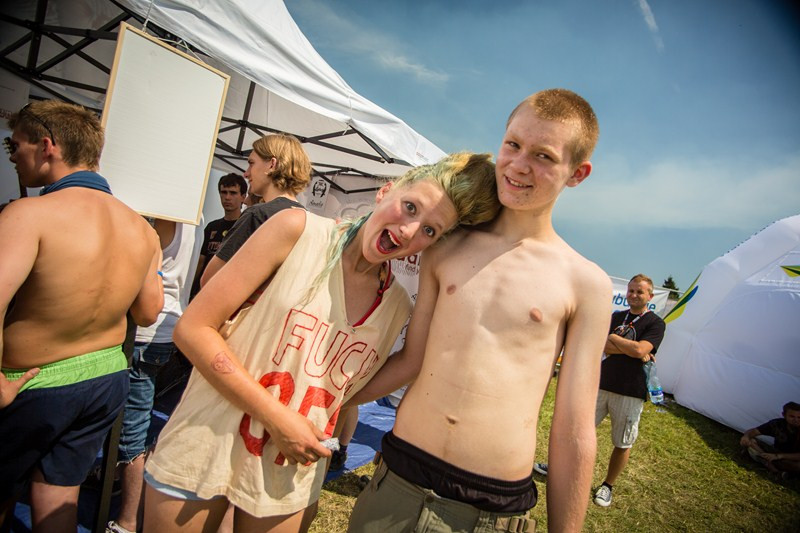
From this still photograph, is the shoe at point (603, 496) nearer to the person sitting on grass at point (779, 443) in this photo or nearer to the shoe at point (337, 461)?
the shoe at point (337, 461)

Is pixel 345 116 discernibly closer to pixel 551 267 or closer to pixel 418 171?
pixel 418 171

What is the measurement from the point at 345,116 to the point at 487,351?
3.59 m

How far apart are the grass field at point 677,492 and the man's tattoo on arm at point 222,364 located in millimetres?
2460

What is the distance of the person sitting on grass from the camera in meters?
6.11

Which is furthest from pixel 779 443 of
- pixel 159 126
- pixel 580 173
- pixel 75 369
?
pixel 159 126

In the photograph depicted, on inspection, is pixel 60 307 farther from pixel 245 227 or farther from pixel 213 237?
pixel 213 237

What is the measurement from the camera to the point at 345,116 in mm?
4270

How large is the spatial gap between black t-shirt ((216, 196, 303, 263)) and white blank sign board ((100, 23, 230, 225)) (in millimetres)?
277

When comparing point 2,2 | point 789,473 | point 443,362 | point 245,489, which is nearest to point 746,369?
point 789,473

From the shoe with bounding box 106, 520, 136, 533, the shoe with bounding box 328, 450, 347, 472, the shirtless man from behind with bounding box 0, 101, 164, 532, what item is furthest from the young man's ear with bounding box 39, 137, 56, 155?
the shoe with bounding box 328, 450, 347, 472

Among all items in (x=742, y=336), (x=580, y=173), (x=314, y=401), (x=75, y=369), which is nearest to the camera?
(x=314, y=401)

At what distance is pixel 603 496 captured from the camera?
4.31m

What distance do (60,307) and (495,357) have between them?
1.80m

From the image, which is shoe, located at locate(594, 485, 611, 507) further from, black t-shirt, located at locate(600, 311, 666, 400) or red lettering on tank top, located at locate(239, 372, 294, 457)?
red lettering on tank top, located at locate(239, 372, 294, 457)
